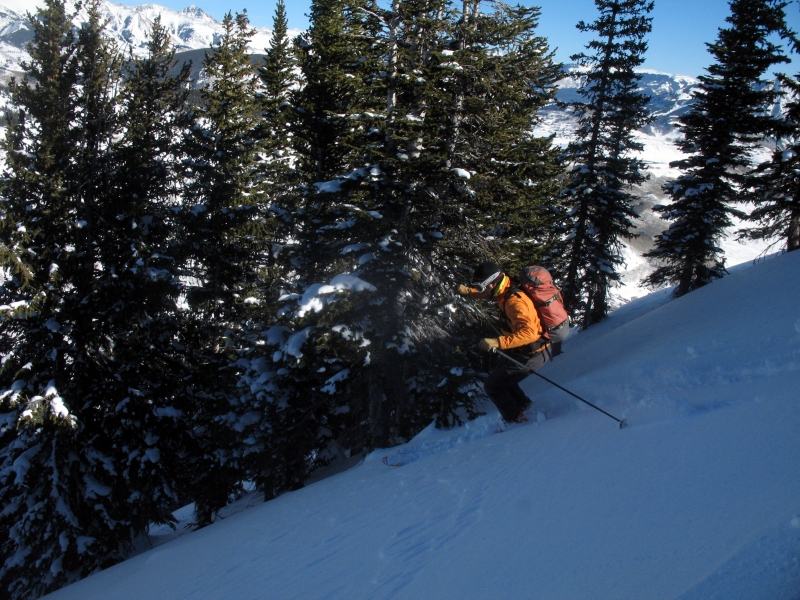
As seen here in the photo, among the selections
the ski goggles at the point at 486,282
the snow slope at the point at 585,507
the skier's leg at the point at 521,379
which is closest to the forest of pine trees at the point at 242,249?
the skier's leg at the point at 521,379

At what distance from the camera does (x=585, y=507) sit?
333cm

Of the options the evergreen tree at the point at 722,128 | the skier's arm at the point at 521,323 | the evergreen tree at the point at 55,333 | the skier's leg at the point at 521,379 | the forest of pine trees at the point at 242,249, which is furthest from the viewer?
the evergreen tree at the point at 722,128

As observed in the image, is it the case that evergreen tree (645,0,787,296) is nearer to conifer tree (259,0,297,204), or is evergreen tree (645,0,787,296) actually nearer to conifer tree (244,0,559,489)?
conifer tree (244,0,559,489)

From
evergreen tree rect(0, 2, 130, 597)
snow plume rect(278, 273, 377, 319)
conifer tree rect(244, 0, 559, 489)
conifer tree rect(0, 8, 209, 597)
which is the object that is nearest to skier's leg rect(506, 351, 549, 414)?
conifer tree rect(244, 0, 559, 489)

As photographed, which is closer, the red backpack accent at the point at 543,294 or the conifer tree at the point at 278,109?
the red backpack accent at the point at 543,294

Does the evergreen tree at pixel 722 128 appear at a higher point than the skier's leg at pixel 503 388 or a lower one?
higher

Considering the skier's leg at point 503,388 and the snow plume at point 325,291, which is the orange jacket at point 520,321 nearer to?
the skier's leg at point 503,388

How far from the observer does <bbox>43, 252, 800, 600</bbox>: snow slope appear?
97.7 inches

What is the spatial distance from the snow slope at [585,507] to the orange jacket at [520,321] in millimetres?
1097

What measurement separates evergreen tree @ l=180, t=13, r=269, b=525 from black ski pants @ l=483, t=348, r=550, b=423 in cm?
971

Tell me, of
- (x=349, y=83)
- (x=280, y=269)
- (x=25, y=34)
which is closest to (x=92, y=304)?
(x=280, y=269)

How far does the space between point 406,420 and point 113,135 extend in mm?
11817

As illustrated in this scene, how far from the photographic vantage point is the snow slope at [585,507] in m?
2.48

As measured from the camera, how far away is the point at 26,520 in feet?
38.2
